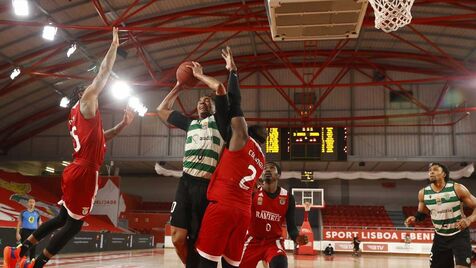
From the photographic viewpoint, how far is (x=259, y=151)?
3898 mm

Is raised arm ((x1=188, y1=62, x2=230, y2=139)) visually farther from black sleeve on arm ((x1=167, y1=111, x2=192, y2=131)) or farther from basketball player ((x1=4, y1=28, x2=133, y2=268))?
basketball player ((x1=4, y1=28, x2=133, y2=268))

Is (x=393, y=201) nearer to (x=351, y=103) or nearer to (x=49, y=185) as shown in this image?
(x=351, y=103)

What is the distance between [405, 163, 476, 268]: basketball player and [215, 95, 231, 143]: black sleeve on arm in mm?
3705

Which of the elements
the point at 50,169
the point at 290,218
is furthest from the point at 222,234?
the point at 50,169

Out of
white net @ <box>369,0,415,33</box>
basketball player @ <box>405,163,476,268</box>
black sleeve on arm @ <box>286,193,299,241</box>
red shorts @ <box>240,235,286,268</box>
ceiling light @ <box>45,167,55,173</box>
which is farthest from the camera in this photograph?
ceiling light @ <box>45,167,55,173</box>

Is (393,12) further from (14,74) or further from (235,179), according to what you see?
(14,74)

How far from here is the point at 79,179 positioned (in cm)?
472

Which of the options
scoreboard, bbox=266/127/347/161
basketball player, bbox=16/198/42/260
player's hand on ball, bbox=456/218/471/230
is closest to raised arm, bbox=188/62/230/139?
player's hand on ball, bbox=456/218/471/230

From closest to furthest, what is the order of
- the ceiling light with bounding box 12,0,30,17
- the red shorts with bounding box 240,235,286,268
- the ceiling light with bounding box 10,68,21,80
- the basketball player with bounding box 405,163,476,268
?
the red shorts with bounding box 240,235,286,268 → the basketball player with bounding box 405,163,476,268 → the ceiling light with bounding box 12,0,30,17 → the ceiling light with bounding box 10,68,21,80

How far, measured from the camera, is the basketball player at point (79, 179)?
4645 millimetres

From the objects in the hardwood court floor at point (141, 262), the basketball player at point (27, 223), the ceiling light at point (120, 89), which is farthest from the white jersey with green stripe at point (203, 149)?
the ceiling light at point (120, 89)

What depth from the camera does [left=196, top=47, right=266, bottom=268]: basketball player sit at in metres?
3.49

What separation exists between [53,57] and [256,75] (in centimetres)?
1138

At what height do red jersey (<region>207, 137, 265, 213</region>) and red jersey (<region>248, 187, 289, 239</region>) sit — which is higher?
red jersey (<region>207, 137, 265, 213</region>)
